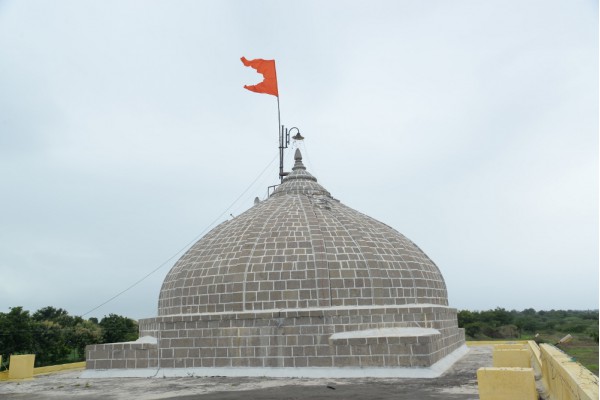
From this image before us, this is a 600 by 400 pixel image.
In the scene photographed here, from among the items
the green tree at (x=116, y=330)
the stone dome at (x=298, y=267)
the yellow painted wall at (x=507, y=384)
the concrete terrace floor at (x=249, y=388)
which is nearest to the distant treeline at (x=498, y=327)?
the stone dome at (x=298, y=267)

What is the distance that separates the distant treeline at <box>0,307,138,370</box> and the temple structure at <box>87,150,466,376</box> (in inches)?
538

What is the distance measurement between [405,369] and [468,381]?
2.45 meters

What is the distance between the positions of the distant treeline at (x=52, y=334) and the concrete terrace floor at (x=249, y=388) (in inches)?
547

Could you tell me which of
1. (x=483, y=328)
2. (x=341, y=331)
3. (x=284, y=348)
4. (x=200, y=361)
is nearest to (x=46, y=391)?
(x=200, y=361)

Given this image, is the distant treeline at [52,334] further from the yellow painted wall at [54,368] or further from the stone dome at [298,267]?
the stone dome at [298,267]

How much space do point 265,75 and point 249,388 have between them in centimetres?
1858

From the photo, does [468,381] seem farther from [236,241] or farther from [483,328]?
[483,328]

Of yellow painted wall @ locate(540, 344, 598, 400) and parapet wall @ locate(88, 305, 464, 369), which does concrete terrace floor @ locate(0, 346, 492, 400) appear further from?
yellow painted wall @ locate(540, 344, 598, 400)

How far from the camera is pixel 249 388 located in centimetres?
1432

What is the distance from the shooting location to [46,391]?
15305 mm

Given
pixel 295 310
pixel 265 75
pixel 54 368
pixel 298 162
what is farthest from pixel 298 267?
pixel 265 75

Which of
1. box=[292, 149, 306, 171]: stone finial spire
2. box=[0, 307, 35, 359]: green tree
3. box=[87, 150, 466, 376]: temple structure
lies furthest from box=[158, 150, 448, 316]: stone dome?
box=[0, 307, 35, 359]: green tree

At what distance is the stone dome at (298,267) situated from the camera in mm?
18266

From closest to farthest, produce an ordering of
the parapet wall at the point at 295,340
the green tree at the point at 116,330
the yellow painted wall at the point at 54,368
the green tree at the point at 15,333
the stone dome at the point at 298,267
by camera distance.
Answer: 1. the parapet wall at the point at 295,340
2. the stone dome at the point at 298,267
3. the yellow painted wall at the point at 54,368
4. the green tree at the point at 15,333
5. the green tree at the point at 116,330
